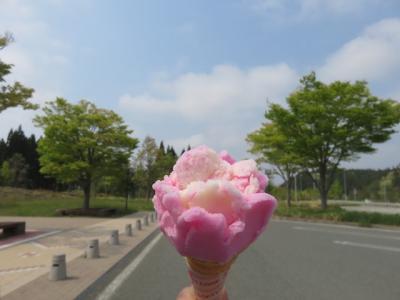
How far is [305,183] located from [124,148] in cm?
8121

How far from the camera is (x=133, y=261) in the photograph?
10.3 metres

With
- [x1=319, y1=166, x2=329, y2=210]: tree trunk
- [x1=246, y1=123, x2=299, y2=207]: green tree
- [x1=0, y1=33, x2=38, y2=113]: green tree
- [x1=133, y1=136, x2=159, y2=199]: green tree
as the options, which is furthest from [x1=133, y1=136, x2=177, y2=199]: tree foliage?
[x1=0, y1=33, x2=38, y2=113]: green tree

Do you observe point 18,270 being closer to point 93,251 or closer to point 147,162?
point 93,251

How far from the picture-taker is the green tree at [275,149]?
31003mm

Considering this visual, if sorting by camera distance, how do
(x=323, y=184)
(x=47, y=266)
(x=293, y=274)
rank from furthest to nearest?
1. (x=323, y=184)
2. (x=47, y=266)
3. (x=293, y=274)

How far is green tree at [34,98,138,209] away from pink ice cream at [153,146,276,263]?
101 ft

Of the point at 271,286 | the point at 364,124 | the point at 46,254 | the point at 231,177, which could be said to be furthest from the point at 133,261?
the point at 364,124

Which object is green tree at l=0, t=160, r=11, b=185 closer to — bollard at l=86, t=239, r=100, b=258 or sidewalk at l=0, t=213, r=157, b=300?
sidewalk at l=0, t=213, r=157, b=300

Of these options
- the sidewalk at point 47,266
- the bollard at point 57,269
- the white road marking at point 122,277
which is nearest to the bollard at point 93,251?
the sidewalk at point 47,266

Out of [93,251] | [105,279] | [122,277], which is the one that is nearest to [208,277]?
[105,279]

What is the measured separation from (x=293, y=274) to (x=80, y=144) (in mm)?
25989

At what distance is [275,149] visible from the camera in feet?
118

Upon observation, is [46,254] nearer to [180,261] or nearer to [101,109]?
[180,261]

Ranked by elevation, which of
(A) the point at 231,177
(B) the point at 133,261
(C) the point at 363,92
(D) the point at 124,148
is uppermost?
(C) the point at 363,92
